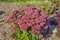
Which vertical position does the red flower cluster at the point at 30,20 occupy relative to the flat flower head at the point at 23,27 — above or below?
above

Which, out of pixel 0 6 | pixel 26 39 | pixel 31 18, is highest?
pixel 31 18

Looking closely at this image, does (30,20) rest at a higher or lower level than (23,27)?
higher

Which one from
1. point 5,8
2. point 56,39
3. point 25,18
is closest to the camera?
point 25,18

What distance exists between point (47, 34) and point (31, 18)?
115cm

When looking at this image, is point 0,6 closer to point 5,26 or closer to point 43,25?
point 5,26

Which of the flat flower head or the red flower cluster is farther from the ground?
the red flower cluster

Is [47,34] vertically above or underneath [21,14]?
underneath

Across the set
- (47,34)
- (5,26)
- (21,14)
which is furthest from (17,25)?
(5,26)

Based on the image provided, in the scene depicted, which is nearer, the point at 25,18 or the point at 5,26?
the point at 25,18

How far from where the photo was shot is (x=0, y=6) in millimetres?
12273

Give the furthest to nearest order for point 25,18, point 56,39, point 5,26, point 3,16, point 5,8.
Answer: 1. point 5,8
2. point 3,16
3. point 5,26
4. point 56,39
5. point 25,18

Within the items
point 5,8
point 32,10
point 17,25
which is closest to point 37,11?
point 32,10

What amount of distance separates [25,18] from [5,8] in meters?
6.08

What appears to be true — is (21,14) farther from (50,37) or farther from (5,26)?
(5,26)
